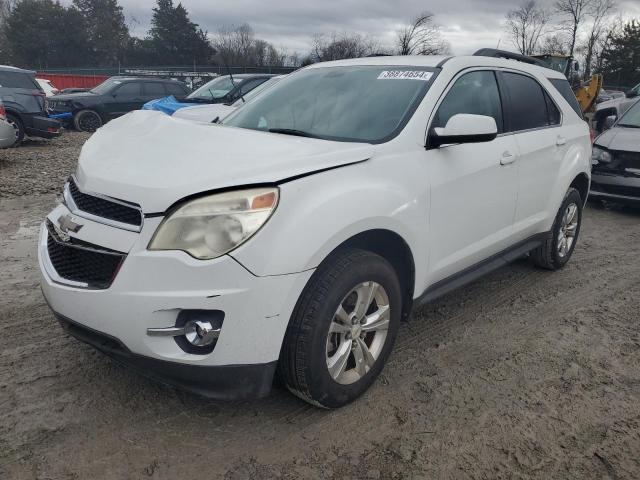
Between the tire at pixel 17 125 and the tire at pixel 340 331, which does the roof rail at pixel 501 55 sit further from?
the tire at pixel 17 125

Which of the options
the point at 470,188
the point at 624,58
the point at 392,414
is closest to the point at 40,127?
the point at 470,188

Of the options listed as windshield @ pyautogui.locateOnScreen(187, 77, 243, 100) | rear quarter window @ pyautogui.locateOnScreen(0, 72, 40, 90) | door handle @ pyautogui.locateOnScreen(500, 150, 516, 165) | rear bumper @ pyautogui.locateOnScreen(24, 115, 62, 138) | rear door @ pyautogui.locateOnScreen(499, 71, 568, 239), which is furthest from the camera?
rear quarter window @ pyautogui.locateOnScreen(0, 72, 40, 90)

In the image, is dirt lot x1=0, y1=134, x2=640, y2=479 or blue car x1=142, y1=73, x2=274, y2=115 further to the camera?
blue car x1=142, y1=73, x2=274, y2=115

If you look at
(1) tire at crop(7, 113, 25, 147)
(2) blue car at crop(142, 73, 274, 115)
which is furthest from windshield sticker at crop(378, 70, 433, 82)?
(1) tire at crop(7, 113, 25, 147)

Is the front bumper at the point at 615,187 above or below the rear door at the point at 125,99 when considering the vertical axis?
below

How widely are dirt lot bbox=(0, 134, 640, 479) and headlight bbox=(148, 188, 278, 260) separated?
37.5 inches

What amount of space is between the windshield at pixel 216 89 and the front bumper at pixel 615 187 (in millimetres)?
7167

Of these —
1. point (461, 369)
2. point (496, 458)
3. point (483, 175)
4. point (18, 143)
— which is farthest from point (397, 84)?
point (18, 143)

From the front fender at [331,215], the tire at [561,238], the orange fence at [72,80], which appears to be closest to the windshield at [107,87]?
the tire at [561,238]

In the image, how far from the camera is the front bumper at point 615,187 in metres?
7.04

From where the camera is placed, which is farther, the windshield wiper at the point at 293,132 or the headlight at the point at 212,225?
the windshield wiper at the point at 293,132

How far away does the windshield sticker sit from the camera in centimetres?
327

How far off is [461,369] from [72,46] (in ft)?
191

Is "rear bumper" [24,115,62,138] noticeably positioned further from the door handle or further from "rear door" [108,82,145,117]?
the door handle
